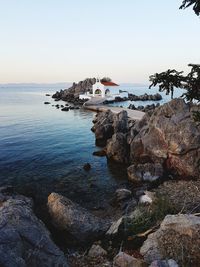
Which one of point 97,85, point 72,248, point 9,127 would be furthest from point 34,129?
point 97,85

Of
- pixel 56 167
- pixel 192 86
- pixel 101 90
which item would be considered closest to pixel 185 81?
pixel 192 86

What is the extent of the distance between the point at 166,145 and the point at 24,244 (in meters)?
20.8

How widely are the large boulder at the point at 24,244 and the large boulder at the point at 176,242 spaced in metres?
2.89

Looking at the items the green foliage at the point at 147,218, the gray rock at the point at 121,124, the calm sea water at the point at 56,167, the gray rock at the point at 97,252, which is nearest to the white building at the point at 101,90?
the calm sea water at the point at 56,167

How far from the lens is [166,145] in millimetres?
28203

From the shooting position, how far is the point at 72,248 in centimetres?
1335

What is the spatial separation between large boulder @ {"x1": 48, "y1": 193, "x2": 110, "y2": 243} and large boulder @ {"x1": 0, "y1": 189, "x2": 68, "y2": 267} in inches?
126

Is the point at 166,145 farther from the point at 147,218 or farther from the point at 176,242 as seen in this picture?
the point at 176,242

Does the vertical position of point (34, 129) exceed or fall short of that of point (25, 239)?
it falls short

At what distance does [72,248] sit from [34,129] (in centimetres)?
4173

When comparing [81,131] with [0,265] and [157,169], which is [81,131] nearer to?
[157,169]

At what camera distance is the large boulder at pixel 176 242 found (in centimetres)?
967

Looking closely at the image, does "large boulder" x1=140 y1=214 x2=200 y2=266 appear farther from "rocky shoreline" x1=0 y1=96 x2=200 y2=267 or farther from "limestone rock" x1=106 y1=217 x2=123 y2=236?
"limestone rock" x1=106 y1=217 x2=123 y2=236

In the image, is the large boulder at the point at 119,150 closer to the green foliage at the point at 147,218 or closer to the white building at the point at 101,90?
the green foliage at the point at 147,218
